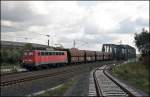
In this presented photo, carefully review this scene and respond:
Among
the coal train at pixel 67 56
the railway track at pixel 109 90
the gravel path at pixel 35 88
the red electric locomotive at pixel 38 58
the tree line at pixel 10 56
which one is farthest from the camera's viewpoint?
the tree line at pixel 10 56

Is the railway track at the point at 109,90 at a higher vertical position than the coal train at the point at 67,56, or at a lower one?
lower

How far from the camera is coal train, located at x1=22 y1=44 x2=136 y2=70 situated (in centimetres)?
4956

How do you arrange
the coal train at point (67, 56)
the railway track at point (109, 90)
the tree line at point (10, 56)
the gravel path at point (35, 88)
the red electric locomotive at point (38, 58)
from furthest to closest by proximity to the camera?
the tree line at point (10, 56) < the coal train at point (67, 56) < the red electric locomotive at point (38, 58) < the gravel path at point (35, 88) < the railway track at point (109, 90)

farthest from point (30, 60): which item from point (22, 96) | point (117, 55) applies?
point (117, 55)

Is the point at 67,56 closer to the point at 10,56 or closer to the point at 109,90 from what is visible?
the point at 10,56

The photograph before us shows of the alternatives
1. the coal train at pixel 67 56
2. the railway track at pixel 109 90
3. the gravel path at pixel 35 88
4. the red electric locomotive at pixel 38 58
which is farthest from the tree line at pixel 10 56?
the railway track at pixel 109 90

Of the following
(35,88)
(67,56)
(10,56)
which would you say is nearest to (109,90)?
(35,88)

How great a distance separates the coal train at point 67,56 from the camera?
49562mm

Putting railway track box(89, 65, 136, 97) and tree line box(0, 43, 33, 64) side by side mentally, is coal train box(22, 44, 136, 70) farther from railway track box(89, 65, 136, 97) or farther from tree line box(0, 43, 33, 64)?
railway track box(89, 65, 136, 97)

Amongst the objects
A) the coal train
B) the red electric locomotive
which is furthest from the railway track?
the coal train

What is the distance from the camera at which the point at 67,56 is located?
66875 mm

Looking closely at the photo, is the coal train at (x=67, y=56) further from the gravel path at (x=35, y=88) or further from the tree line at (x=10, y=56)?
the gravel path at (x=35, y=88)

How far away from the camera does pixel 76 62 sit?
74.5 metres

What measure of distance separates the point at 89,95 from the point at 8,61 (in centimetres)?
4786
